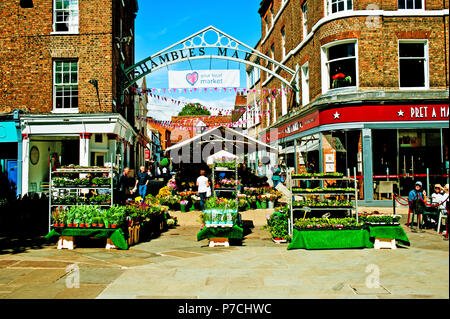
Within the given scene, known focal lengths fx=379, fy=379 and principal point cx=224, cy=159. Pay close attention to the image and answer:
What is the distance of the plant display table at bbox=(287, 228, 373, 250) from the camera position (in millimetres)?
8789

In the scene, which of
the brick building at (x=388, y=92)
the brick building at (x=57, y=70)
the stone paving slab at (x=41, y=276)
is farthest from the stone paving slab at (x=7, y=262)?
the brick building at (x=388, y=92)

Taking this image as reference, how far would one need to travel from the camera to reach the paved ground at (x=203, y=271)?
198 inches

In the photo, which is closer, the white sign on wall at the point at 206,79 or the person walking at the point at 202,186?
the person walking at the point at 202,186

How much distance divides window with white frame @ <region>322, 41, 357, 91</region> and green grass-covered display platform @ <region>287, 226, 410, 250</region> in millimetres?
9555

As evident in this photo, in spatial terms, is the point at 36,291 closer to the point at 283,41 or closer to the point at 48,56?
the point at 48,56

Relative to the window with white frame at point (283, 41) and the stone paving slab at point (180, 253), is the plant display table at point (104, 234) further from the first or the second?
the window with white frame at point (283, 41)

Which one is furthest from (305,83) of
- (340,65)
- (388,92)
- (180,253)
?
(180,253)

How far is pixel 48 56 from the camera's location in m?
17.7

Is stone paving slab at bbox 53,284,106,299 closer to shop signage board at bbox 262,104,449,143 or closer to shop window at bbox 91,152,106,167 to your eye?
shop signage board at bbox 262,104,449,143

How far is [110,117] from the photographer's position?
1747 cm

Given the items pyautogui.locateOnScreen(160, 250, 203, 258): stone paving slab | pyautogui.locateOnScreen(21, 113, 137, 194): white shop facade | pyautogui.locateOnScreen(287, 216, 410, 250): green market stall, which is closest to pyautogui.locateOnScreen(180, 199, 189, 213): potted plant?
pyautogui.locateOnScreen(21, 113, 137, 194): white shop facade

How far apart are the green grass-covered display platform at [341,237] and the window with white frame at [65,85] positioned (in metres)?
13.2
